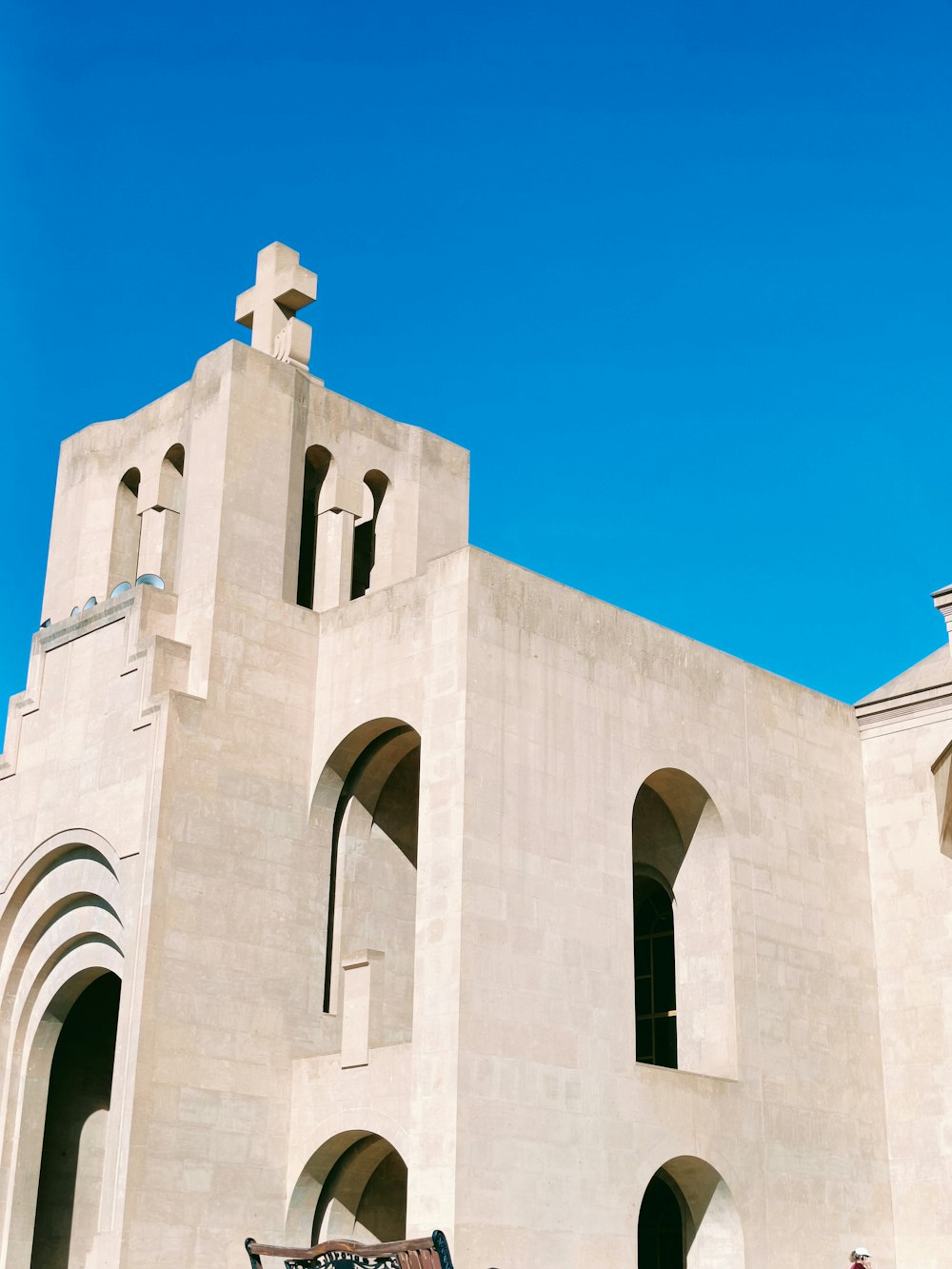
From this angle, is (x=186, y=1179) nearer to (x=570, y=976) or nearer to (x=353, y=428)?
(x=570, y=976)

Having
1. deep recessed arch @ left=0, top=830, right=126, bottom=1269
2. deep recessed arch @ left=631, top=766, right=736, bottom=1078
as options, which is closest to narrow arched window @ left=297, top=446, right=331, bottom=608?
deep recessed arch @ left=0, top=830, right=126, bottom=1269

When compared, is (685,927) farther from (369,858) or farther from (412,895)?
(369,858)

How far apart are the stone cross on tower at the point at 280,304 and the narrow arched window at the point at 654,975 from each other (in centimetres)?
914

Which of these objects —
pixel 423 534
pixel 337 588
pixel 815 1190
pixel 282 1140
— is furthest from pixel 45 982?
pixel 815 1190

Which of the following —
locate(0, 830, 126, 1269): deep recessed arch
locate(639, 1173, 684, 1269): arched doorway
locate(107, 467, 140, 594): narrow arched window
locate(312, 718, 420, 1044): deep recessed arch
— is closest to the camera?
locate(0, 830, 126, 1269): deep recessed arch

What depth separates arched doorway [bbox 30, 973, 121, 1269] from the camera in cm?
2152

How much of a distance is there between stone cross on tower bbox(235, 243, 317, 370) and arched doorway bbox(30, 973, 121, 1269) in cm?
907

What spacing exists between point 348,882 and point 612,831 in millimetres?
3483

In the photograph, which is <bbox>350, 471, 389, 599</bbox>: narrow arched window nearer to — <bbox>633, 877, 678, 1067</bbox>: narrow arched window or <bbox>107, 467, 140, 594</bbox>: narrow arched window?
<bbox>107, 467, 140, 594</bbox>: narrow arched window

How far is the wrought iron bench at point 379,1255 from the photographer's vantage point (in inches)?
458

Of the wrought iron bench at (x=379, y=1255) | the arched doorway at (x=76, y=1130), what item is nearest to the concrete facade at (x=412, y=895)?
the arched doorway at (x=76, y=1130)

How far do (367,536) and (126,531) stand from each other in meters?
3.52

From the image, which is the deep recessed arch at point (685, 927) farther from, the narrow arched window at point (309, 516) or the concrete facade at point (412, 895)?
the narrow arched window at point (309, 516)

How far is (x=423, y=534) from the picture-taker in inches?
966
